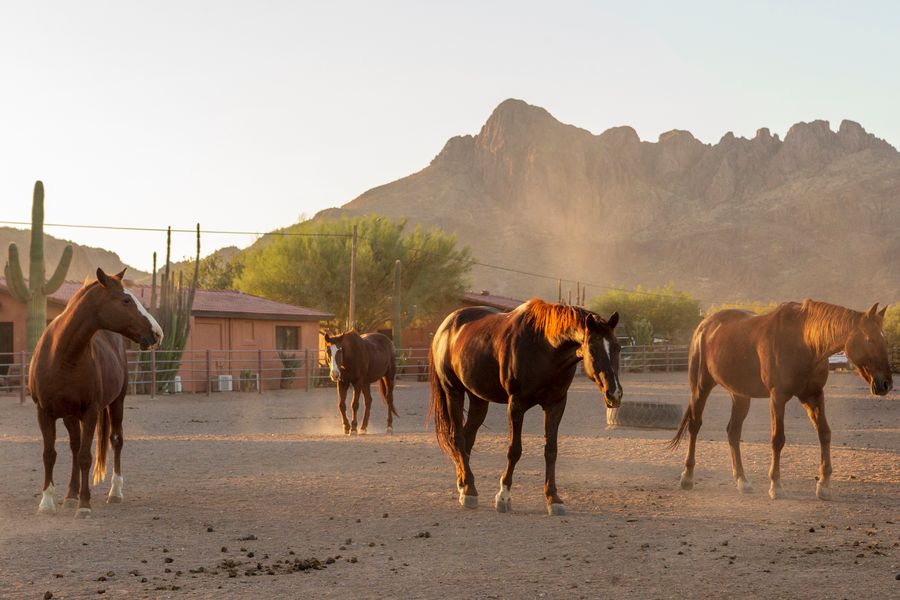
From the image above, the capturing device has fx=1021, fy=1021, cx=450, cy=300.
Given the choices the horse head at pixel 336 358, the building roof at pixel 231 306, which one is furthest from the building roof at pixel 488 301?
the horse head at pixel 336 358

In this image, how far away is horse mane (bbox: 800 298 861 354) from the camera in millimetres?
9398

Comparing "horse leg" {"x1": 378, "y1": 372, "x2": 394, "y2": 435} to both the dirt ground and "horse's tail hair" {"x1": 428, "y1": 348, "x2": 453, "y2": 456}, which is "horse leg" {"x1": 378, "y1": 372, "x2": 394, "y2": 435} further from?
"horse's tail hair" {"x1": 428, "y1": 348, "x2": 453, "y2": 456}

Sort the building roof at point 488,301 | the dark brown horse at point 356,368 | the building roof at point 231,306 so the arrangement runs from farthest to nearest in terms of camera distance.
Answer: the building roof at point 488,301 < the building roof at point 231,306 < the dark brown horse at point 356,368

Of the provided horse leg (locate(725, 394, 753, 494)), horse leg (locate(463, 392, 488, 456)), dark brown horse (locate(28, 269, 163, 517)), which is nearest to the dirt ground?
horse leg (locate(725, 394, 753, 494))

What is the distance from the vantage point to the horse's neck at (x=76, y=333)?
8609mm

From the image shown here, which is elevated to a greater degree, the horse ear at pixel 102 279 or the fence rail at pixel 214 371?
the horse ear at pixel 102 279

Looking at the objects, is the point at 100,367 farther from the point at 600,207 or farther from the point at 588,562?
the point at 600,207

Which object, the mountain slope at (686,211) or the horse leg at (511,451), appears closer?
the horse leg at (511,451)

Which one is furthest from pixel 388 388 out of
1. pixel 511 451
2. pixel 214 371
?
pixel 214 371

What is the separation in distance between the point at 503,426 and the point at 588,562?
12117 mm

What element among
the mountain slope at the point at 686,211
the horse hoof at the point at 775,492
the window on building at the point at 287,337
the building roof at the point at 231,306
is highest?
the mountain slope at the point at 686,211

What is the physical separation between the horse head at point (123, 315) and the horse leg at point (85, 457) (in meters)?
0.72

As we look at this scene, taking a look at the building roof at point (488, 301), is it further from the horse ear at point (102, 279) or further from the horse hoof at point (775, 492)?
the horse ear at point (102, 279)

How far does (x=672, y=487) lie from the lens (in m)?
10.5
